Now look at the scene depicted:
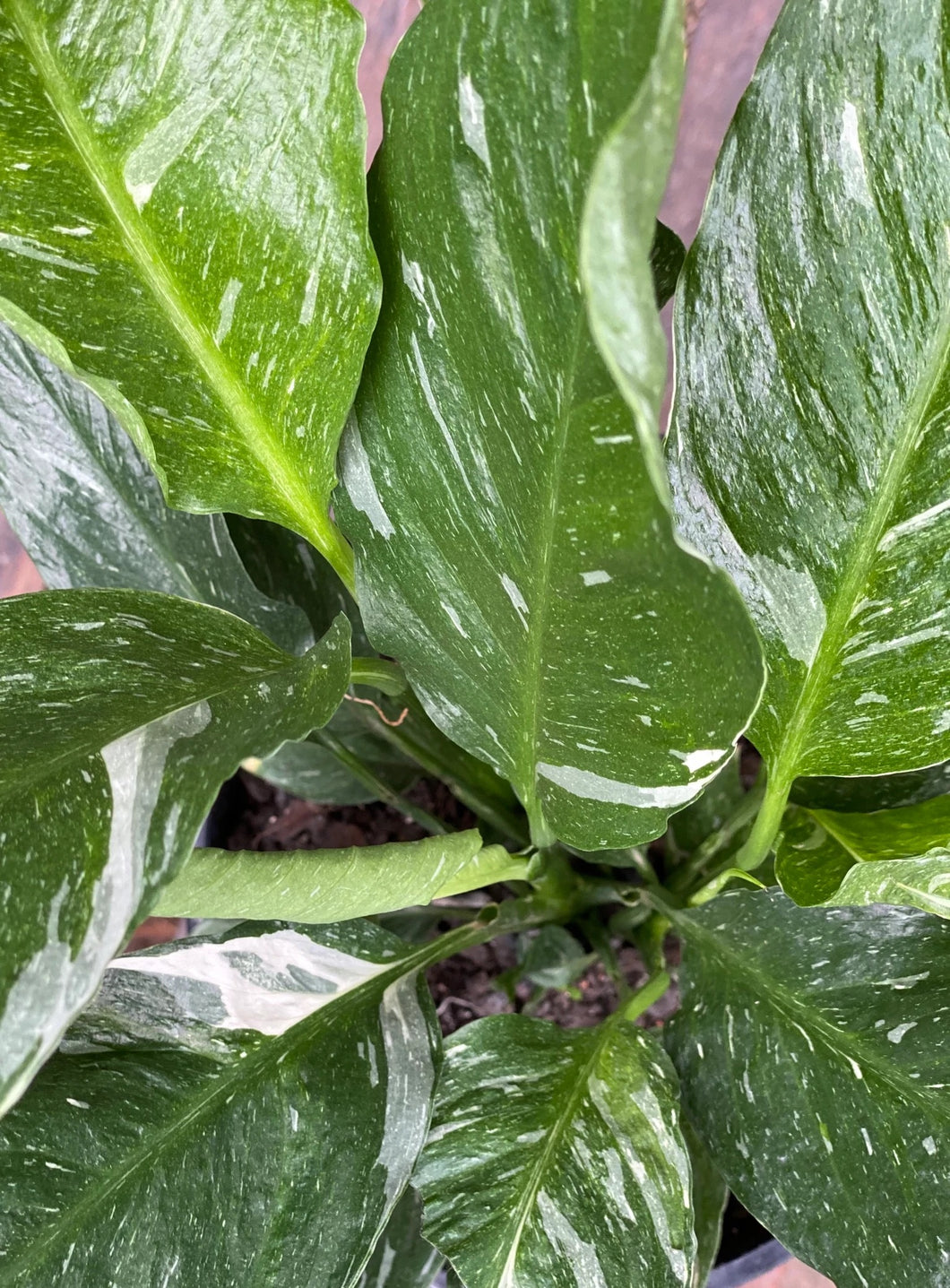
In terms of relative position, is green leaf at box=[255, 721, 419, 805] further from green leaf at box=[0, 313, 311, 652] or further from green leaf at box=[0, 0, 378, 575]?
green leaf at box=[0, 0, 378, 575]

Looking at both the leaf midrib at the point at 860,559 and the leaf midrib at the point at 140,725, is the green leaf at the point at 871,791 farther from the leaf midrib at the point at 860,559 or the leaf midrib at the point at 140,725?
the leaf midrib at the point at 140,725

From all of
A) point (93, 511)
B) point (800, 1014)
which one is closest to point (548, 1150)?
point (800, 1014)

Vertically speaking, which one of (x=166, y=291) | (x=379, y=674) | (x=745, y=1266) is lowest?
(x=745, y=1266)

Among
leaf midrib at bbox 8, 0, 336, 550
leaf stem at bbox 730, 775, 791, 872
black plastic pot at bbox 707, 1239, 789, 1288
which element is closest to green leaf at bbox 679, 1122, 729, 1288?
A: black plastic pot at bbox 707, 1239, 789, 1288

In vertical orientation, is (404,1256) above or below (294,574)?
below

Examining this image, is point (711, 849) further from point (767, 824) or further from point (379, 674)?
point (379, 674)

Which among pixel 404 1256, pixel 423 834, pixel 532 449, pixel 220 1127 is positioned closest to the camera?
pixel 532 449

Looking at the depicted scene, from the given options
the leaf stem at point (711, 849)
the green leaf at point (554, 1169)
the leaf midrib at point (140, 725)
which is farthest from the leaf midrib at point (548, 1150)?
the leaf midrib at point (140, 725)

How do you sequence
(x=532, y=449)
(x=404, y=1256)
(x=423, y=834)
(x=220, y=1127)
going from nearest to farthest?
(x=532, y=449), (x=220, y=1127), (x=404, y=1256), (x=423, y=834)
